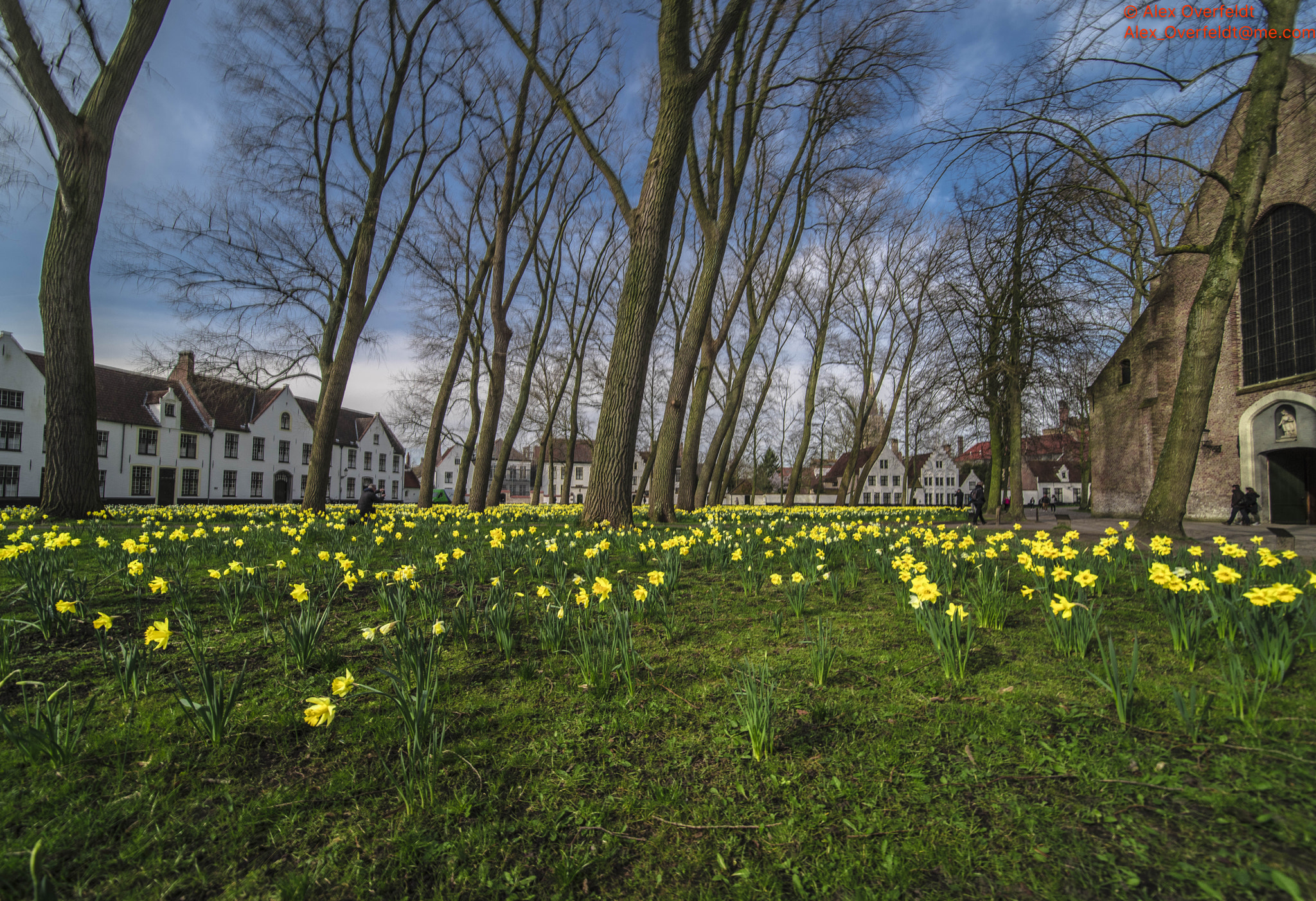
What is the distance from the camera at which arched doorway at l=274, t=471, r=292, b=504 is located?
45.0m

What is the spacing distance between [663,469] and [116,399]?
4032 centimetres

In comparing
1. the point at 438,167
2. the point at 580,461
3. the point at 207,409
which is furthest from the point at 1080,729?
the point at 580,461

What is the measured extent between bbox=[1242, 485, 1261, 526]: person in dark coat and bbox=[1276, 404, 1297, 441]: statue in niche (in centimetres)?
162

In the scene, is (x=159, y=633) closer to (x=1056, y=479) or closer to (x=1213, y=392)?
(x=1213, y=392)

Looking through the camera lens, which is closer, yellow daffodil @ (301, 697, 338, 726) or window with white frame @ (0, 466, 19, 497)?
yellow daffodil @ (301, 697, 338, 726)

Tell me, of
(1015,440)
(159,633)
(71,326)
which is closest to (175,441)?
(71,326)

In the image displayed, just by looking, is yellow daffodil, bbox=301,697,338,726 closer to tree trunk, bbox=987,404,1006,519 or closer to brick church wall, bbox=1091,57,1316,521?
tree trunk, bbox=987,404,1006,519

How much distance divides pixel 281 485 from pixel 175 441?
9224mm

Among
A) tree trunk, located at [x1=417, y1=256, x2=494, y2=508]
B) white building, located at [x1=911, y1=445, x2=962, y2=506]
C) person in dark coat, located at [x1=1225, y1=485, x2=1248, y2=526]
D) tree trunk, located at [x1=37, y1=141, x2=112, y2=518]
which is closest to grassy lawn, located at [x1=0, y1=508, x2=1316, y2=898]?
tree trunk, located at [x1=37, y1=141, x2=112, y2=518]

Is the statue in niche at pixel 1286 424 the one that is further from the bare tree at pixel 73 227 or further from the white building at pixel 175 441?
the white building at pixel 175 441

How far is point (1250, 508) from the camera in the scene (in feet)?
52.3

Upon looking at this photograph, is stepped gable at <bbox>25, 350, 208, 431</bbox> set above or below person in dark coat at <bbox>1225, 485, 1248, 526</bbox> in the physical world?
above

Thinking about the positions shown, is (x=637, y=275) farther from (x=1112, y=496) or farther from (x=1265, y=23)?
(x=1112, y=496)

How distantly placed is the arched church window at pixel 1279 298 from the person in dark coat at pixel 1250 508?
3293 mm
